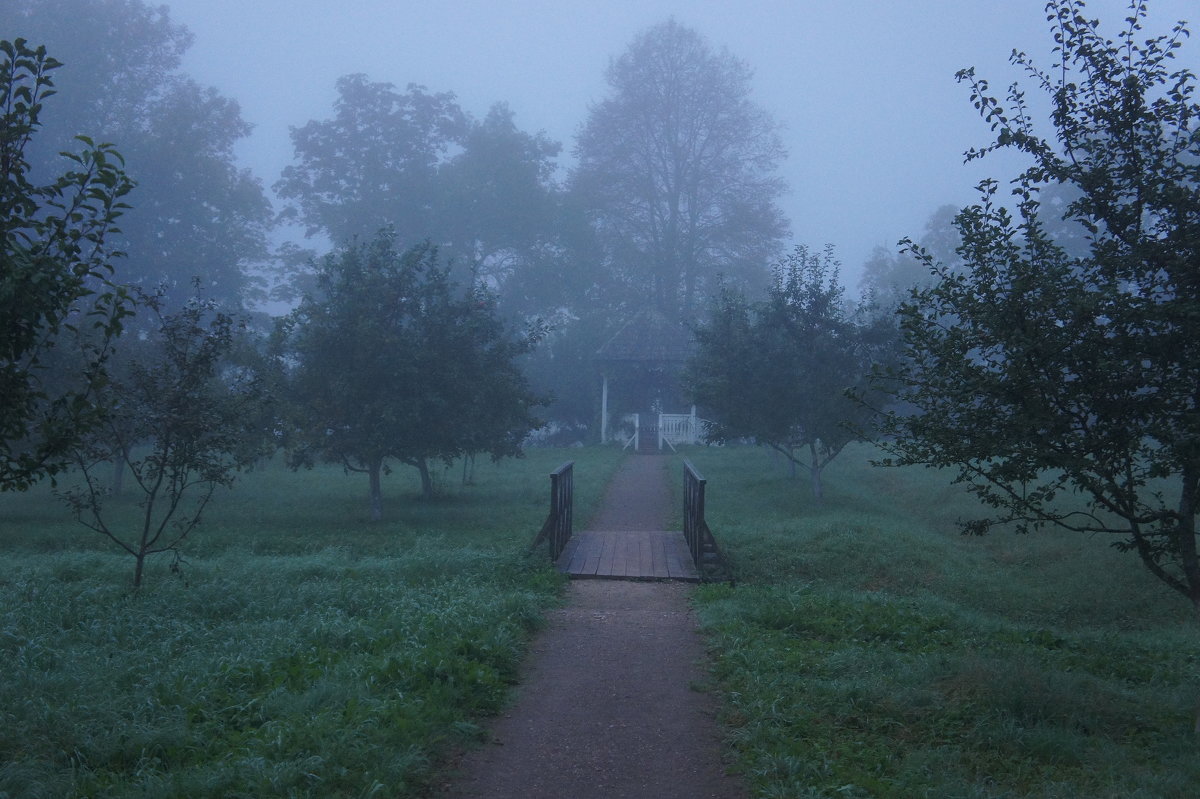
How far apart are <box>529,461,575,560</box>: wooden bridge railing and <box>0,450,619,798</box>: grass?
16.9 inches

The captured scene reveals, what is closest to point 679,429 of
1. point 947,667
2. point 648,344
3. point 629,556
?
point 648,344

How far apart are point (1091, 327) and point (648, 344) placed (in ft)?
101

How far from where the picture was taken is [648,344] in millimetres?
36406

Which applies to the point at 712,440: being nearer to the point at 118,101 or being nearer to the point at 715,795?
the point at 715,795

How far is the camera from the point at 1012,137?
6.46 metres

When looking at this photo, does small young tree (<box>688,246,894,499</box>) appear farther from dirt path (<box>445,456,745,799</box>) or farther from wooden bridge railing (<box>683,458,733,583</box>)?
dirt path (<box>445,456,745,799</box>)

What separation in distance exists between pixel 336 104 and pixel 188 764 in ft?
149

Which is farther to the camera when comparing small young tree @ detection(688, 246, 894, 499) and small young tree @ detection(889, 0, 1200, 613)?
small young tree @ detection(688, 246, 894, 499)

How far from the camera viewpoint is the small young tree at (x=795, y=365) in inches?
750

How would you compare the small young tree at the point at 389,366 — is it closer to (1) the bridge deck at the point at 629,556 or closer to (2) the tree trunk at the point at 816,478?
(1) the bridge deck at the point at 629,556

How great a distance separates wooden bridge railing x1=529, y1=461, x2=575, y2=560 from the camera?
11.7 m

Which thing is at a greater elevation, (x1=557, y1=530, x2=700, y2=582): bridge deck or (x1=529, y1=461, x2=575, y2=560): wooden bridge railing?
(x1=529, y1=461, x2=575, y2=560): wooden bridge railing

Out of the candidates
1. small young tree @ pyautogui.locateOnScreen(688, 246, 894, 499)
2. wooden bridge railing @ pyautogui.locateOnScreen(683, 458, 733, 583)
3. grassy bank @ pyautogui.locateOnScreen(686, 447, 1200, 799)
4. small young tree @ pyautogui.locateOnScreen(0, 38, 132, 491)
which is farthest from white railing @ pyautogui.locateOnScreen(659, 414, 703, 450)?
small young tree @ pyautogui.locateOnScreen(0, 38, 132, 491)

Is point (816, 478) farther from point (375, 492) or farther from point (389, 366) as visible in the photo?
point (389, 366)
